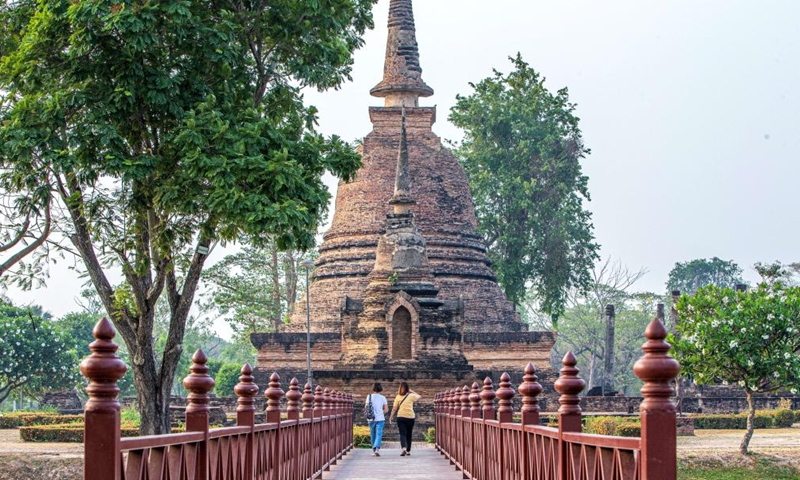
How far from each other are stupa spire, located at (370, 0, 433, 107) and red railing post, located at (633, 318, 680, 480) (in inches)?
1370

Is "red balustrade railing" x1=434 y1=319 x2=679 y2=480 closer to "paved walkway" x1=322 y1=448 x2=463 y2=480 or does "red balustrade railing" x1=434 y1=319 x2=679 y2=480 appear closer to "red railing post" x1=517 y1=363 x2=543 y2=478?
"red railing post" x1=517 y1=363 x2=543 y2=478

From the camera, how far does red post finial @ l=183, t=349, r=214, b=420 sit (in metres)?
6.20

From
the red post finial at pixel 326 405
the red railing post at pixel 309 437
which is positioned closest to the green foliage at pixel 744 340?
the red post finial at pixel 326 405

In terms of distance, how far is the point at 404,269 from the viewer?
1300 inches

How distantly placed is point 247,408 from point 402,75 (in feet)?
102

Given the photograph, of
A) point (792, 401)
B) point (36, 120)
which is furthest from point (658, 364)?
point (792, 401)

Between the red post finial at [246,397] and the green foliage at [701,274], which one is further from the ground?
the green foliage at [701,274]

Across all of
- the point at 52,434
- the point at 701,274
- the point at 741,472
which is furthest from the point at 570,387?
the point at 701,274

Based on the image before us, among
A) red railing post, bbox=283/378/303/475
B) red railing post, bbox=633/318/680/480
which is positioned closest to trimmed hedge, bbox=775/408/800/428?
red railing post, bbox=283/378/303/475

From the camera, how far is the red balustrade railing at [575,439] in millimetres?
4109

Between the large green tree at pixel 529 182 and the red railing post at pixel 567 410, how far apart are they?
116 ft

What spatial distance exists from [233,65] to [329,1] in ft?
5.11

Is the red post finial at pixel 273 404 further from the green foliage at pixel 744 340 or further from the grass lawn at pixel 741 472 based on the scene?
the green foliage at pixel 744 340

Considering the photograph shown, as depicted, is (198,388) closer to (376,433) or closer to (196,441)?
(196,441)
